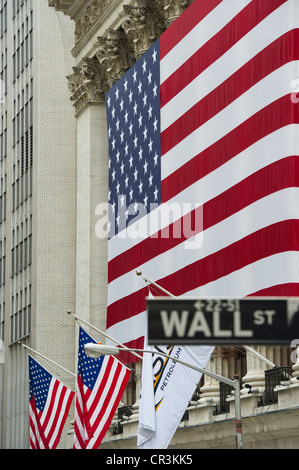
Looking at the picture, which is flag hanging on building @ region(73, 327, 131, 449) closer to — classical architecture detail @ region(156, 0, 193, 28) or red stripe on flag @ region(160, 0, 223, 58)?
red stripe on flag @ region(160, 0, 223, 58)

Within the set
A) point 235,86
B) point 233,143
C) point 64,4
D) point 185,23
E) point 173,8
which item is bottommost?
point 233,143

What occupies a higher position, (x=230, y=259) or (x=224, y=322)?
(x=230, y=259)

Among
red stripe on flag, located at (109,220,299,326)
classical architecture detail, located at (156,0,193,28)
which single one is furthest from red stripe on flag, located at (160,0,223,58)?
red stripe on flag, located at (109,220,299,326)

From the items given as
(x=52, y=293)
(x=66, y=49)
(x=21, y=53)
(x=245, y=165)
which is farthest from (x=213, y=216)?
(x=21, y=53)

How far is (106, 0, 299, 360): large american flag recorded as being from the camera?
29.5m

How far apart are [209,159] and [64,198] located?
2440cm

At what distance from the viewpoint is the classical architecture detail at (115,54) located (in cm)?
4619

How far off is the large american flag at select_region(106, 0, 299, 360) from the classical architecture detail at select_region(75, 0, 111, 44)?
17.5 ft

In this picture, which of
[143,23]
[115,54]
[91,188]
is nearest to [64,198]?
[91,188]

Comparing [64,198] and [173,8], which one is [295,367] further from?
[64,198]

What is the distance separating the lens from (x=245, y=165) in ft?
104

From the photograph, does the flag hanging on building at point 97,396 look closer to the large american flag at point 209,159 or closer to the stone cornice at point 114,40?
the large american flag at point 209,159

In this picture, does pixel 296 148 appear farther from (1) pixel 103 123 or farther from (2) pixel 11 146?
(2) pixel 11 146

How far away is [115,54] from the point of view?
4644 centimetres
